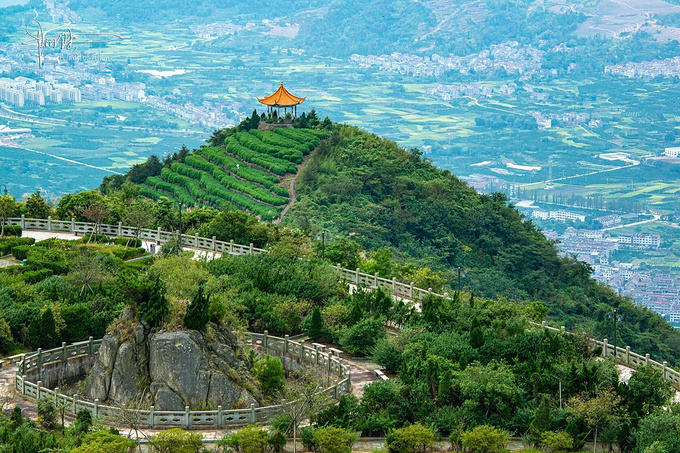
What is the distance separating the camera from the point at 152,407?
4534 cm

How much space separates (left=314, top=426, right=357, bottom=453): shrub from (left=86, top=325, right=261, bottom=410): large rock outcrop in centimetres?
426

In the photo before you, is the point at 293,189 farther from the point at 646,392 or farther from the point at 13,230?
the point at 646,392

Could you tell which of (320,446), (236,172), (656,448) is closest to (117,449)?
(320,446)

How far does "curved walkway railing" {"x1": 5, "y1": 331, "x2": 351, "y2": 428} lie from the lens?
45156mm

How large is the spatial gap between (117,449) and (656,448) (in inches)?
719

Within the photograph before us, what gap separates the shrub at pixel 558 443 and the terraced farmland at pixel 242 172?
5096cm

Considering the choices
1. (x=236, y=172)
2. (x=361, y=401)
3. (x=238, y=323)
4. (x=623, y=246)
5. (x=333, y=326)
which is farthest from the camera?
(x=623, y=246)

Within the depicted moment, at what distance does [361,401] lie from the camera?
154ft

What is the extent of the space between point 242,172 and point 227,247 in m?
35.8

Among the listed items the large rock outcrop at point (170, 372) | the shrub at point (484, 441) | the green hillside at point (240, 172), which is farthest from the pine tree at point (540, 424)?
the green hillside at point (240, 172)

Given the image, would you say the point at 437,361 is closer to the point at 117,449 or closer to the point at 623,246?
the point at 117,449

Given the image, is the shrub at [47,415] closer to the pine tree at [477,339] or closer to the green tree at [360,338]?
the green tree at [360,338]

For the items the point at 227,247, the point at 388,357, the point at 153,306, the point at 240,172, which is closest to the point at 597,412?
the point at 388,357

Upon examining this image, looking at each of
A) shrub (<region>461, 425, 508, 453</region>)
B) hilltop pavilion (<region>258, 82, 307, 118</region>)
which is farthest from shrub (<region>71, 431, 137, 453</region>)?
hilltop pavilion (<region>258, 82, 307, 118</region>)
